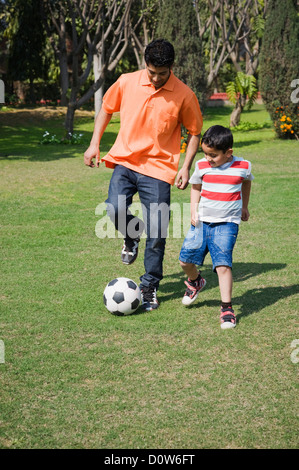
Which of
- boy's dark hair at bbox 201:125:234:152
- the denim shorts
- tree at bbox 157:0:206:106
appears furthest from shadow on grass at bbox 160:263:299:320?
tree at bbox 157:0:206:106

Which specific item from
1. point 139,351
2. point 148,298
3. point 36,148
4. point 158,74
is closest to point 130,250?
point 148,298

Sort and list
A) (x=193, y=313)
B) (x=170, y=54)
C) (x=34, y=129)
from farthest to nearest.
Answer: (x=34, y=129) → (x=193, y=313) → (x=170, y=54)

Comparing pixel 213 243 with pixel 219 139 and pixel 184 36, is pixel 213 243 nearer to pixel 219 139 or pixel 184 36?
pixel 219 139

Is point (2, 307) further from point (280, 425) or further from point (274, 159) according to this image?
point (274, 159)

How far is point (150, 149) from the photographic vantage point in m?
4.96

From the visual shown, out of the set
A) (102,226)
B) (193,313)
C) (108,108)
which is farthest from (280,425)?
(102,226)

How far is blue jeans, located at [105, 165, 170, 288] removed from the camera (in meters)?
4.94

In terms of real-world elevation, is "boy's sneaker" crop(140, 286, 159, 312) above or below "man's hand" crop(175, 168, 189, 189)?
below

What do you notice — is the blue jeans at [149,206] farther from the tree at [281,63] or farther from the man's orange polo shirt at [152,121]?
the tree at [281,63]

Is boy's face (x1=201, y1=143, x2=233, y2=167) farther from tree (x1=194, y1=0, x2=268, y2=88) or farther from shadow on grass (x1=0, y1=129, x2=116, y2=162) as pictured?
tree (x1=194, y1=0, x2=268, y2=88)

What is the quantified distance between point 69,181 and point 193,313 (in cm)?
710

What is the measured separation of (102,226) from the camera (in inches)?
319

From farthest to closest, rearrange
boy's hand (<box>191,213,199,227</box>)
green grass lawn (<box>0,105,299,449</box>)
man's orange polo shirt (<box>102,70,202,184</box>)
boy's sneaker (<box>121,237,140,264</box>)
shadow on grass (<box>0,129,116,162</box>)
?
shadow on grass (<box>0,129,116,162</box>), boy's sneaker (<box>121,237,140,264</box>), man's orange polo shirt (<box>102,70,202,184</box>), boy's hand (<box>191,213,199,227</box>), green grass lawn (<box>0,105,299,449</box>)

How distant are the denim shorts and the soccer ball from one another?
53cm
